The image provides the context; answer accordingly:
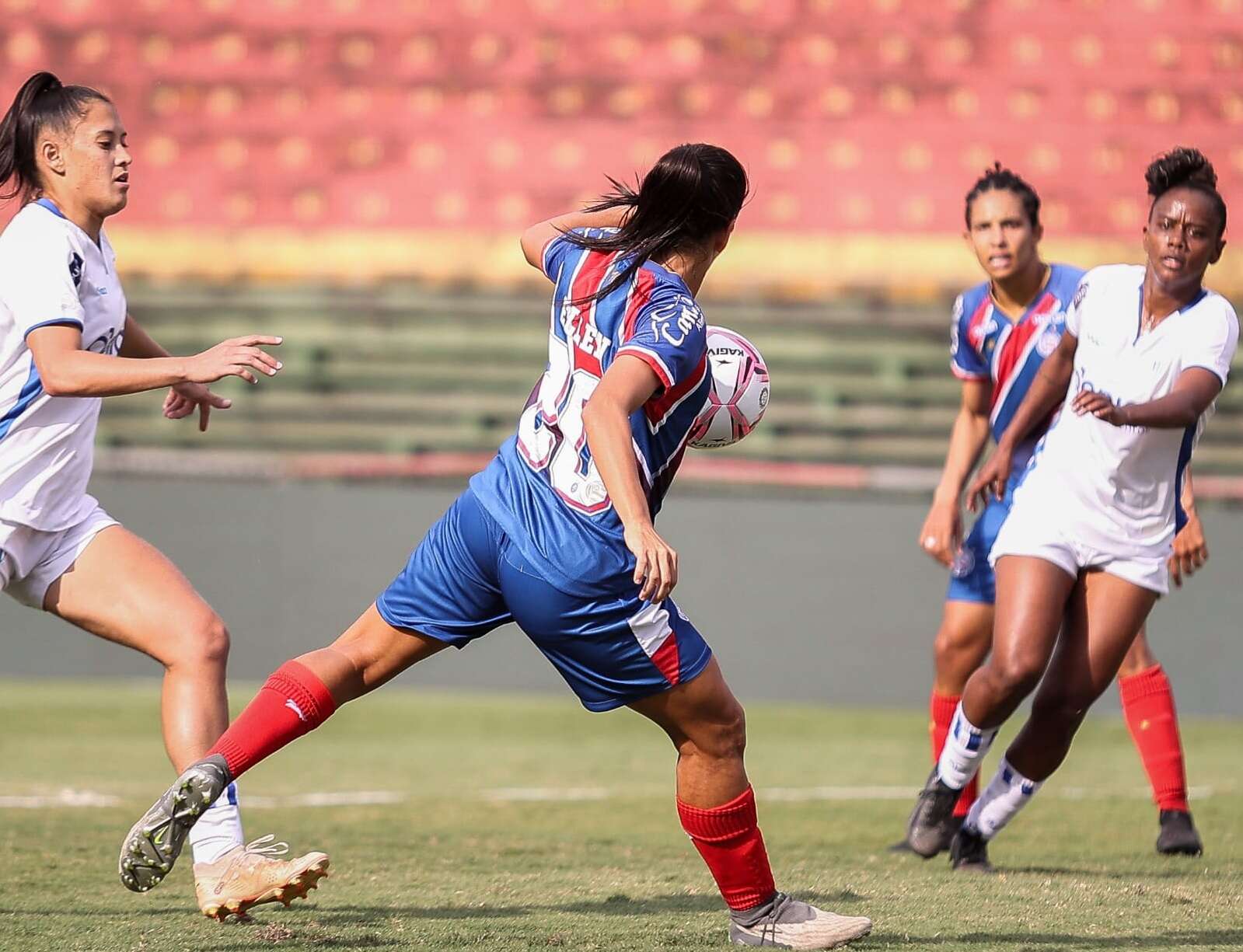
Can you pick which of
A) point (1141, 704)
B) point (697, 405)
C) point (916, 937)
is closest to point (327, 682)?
point (697, 405)

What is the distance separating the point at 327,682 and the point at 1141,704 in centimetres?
317

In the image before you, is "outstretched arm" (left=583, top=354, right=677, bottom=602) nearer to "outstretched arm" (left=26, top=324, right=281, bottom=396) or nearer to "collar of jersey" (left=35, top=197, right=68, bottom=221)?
"outstretched arm" (left=26, top=324, right=281, bottom=396)

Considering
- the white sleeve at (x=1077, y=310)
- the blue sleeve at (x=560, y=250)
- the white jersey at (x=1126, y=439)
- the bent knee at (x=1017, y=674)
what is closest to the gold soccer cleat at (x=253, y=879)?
the blue sleeve at (x=560, y=250)

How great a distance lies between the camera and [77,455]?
14.0 ft

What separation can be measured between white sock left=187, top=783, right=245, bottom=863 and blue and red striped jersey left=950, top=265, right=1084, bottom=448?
289 centimetres

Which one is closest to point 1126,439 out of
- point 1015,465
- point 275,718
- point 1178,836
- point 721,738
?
point 1015,465

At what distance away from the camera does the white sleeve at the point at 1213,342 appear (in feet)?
15.6

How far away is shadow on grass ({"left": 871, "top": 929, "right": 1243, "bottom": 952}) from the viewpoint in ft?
12.7

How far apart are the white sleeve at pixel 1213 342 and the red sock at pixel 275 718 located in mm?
2562

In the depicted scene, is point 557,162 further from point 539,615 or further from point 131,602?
point 539,615

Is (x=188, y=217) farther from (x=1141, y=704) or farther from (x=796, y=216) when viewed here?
(x=1141, y=704)

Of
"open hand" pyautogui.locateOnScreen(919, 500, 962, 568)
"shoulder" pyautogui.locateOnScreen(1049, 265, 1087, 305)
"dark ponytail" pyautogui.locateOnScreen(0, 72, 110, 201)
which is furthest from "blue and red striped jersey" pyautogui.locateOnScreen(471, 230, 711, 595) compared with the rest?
"shoulder" pyautogui.locateOnScreen(1049, 265, 1087, 305)

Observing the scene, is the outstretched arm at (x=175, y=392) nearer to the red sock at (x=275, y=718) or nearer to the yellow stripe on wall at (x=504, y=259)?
the red sock at (x=275, y=718)

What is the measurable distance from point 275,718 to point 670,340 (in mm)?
1241
